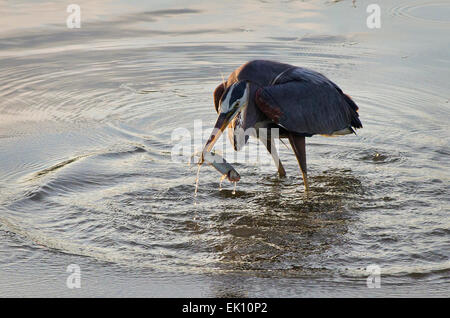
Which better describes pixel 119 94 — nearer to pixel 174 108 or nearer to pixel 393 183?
pixel 174 108

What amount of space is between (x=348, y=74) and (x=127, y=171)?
4348mm

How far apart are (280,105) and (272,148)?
0.67 metres

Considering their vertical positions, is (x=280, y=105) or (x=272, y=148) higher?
(x=280, y=105)

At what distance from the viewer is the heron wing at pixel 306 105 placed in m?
7.05

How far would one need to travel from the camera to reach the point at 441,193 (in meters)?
7.05

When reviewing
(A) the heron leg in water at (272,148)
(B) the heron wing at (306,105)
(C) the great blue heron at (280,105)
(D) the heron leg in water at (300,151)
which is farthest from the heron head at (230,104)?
(D) the heron leg in water at (300,151)

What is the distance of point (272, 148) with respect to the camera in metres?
7.59

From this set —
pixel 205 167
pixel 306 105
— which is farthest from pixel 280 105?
pixel 205 167

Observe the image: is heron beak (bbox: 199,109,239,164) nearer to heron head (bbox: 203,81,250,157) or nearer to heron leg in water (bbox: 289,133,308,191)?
heron head (bbox: 203,81,250,157)

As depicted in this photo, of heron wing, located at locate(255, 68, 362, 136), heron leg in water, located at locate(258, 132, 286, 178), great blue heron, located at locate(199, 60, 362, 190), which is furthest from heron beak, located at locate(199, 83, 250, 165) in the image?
heron leg in water, located at locate(258, 132, 286, 178)

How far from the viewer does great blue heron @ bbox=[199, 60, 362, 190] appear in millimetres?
6977

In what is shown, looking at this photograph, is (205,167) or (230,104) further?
(205,167)

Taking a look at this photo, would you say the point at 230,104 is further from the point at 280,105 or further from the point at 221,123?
the point at 280,105

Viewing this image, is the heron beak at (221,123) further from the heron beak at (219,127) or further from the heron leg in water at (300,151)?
the heron leg in water at (300,151)
